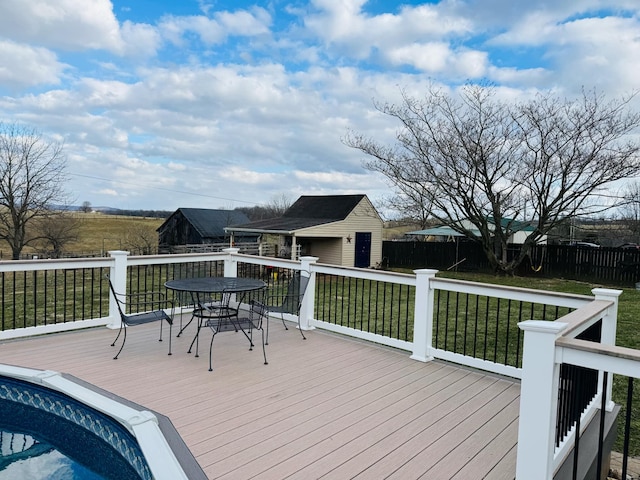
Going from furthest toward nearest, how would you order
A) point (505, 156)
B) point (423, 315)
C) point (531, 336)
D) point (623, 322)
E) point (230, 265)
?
point (505, 156)
point (623, 322)
point (230, 265)
point (423, 315)
point (531, 336)

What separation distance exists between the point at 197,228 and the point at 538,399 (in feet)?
74.5

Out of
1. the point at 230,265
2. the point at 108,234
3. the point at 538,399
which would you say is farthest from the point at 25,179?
the point at 538,399

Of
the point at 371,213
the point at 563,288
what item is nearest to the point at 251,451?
the point at 563,288

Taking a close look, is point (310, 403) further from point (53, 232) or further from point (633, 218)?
point (633, 218)

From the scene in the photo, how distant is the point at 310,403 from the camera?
10.5ft

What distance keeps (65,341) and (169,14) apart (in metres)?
7.19

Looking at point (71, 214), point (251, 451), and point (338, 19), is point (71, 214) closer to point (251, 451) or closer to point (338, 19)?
point (338, 19)

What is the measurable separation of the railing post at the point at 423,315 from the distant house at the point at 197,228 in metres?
19.0

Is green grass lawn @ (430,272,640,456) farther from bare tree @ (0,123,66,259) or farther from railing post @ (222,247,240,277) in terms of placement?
bare tree @ (0,123,66,259)

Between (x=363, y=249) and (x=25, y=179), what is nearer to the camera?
(x=25, y=179)

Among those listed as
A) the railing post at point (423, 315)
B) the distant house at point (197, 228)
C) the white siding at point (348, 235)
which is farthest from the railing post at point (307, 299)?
the distant house at point (197, 228)

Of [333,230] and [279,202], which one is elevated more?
[279,202]

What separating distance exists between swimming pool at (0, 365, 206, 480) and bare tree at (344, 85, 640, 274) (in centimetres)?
1439

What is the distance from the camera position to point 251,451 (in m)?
2.52
